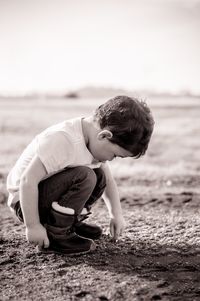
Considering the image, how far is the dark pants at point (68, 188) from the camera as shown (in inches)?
77.3

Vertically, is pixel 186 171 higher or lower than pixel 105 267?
lower

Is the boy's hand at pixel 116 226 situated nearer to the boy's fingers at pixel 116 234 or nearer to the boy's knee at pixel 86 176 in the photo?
the boy's fingers at pixel 116 234

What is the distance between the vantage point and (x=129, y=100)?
1.91m

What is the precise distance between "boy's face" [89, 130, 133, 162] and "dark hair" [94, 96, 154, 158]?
0.02 meters

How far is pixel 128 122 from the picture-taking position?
6.12 feet

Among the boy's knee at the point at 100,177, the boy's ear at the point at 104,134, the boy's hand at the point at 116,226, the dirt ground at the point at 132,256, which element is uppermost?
the boy's ear at the point at 104,134

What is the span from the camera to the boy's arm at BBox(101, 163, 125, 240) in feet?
6.93

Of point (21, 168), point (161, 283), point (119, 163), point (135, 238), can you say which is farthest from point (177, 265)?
point (119, 163)

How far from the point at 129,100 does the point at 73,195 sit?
47 centimetres

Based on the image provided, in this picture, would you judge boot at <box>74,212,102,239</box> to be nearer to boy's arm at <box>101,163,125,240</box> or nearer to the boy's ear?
boy's arm at <box>101,163,125,240</box>

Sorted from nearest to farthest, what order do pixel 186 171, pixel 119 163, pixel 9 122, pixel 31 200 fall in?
pixel 31 200 < pixel 186 171 < pixel 119 163 < pixel 9 122

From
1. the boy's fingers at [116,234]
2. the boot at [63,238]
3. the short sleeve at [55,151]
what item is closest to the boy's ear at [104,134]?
the short sleeve at [55,151]

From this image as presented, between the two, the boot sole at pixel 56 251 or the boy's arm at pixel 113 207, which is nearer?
the boot sole at pixel 56 251

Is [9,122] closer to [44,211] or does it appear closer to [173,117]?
[173,117]
